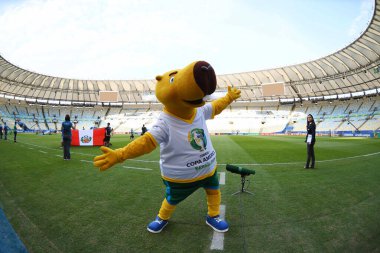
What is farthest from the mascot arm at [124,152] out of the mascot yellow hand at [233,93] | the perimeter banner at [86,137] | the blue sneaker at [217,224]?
the perimeter banner at [86,137]

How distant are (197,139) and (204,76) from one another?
2.64 ft

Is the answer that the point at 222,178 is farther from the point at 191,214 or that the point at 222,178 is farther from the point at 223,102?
the point at 223,102

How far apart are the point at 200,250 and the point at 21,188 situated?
418cm

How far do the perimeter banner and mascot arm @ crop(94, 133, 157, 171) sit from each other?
1273cm

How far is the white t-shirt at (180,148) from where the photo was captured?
2709 millimetres

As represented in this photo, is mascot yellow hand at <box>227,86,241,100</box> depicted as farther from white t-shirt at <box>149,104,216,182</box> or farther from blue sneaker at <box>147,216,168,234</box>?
blue sneaker at <box>147,216,168,234</box>

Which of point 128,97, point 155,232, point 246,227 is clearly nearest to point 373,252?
point 246,227

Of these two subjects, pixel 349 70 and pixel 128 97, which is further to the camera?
pixel 128 97

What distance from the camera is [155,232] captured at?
2801 millimetres

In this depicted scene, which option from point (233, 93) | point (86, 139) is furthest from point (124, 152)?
point (86, 139)

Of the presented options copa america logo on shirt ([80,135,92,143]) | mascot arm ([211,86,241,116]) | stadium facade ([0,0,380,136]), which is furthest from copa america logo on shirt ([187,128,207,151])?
stadium facade ([0,0,380,136])

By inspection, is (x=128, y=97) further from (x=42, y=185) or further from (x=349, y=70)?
(x=42, y=185)

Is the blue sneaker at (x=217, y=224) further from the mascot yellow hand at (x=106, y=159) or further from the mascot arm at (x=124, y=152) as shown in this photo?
the mascot yellow hand at (x=106, y=159)

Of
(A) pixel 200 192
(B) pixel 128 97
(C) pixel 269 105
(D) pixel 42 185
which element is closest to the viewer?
(A) pixel 200 192
